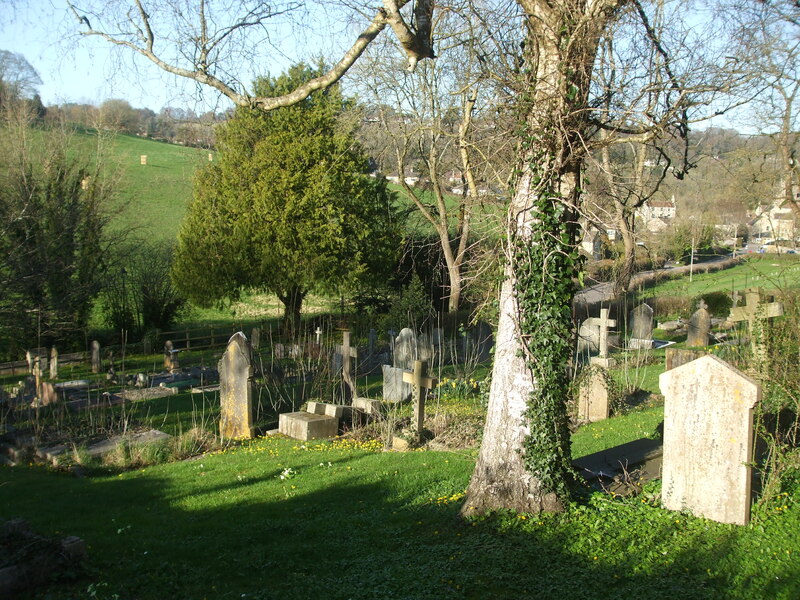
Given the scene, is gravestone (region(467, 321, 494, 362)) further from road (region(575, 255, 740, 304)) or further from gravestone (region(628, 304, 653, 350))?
road (region(575, 255, 740, 304))

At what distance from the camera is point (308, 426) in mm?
10812

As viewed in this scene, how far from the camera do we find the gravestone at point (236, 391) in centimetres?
1105

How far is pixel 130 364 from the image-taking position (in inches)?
800

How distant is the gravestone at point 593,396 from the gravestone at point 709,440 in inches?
215

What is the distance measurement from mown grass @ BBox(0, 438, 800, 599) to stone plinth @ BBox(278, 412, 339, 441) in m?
2.76

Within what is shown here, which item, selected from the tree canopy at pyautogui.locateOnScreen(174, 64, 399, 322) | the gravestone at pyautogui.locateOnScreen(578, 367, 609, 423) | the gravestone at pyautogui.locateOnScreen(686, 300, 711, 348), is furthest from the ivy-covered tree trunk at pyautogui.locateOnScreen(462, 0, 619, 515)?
the tree canopy at pyautogui.locateOnScreen(174, 64, 399, 322)

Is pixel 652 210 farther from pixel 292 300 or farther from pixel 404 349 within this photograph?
pixel 292 300

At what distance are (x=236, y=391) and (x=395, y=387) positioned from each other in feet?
11.4

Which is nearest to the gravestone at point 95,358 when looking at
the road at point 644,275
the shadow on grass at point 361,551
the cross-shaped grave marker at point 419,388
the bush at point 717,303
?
the shadow on grass at point 361,551

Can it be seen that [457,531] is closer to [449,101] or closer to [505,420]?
[505,420]

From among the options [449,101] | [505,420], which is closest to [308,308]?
[449,101]

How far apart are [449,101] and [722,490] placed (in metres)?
15.9

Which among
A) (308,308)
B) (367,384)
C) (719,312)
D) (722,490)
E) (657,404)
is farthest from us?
(308,308)

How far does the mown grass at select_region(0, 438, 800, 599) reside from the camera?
479 centimetres
